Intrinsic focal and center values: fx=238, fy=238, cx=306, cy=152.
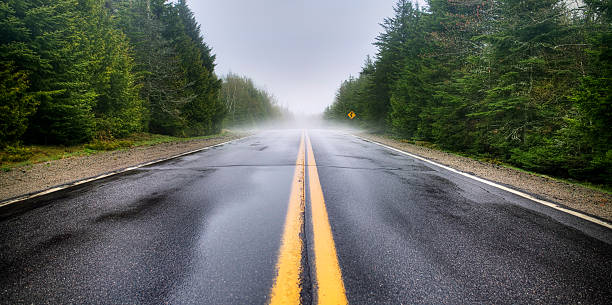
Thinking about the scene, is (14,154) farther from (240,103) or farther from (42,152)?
(240,103)

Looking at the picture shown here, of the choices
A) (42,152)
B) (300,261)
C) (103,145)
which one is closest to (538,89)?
(300,261)

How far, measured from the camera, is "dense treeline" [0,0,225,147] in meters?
6.91

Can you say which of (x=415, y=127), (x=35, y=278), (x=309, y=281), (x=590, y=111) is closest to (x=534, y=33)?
(x=590, y=111)

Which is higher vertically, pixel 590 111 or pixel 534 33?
pixel 534 33

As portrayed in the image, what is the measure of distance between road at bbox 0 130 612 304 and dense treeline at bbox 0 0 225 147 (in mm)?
6957

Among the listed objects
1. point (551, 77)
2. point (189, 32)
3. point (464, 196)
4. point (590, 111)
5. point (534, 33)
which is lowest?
point (464, 196)

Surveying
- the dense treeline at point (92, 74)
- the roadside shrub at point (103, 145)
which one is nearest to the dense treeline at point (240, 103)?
the dense treeline at point (92, 74)

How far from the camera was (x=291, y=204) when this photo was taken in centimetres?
279

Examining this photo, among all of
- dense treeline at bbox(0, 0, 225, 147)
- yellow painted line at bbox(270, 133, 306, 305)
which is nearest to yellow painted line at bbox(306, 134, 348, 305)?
yellow painted line at bbox(270, 133, 306, 305)

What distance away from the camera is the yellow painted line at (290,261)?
1.25m

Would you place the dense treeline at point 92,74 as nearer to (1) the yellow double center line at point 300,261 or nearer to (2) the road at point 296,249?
(2) the road at point 296,249

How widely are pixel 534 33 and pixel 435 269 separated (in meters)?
Answer: 9.90

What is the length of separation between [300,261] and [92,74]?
43.2 feet

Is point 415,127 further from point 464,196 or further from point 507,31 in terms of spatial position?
point 464,196
